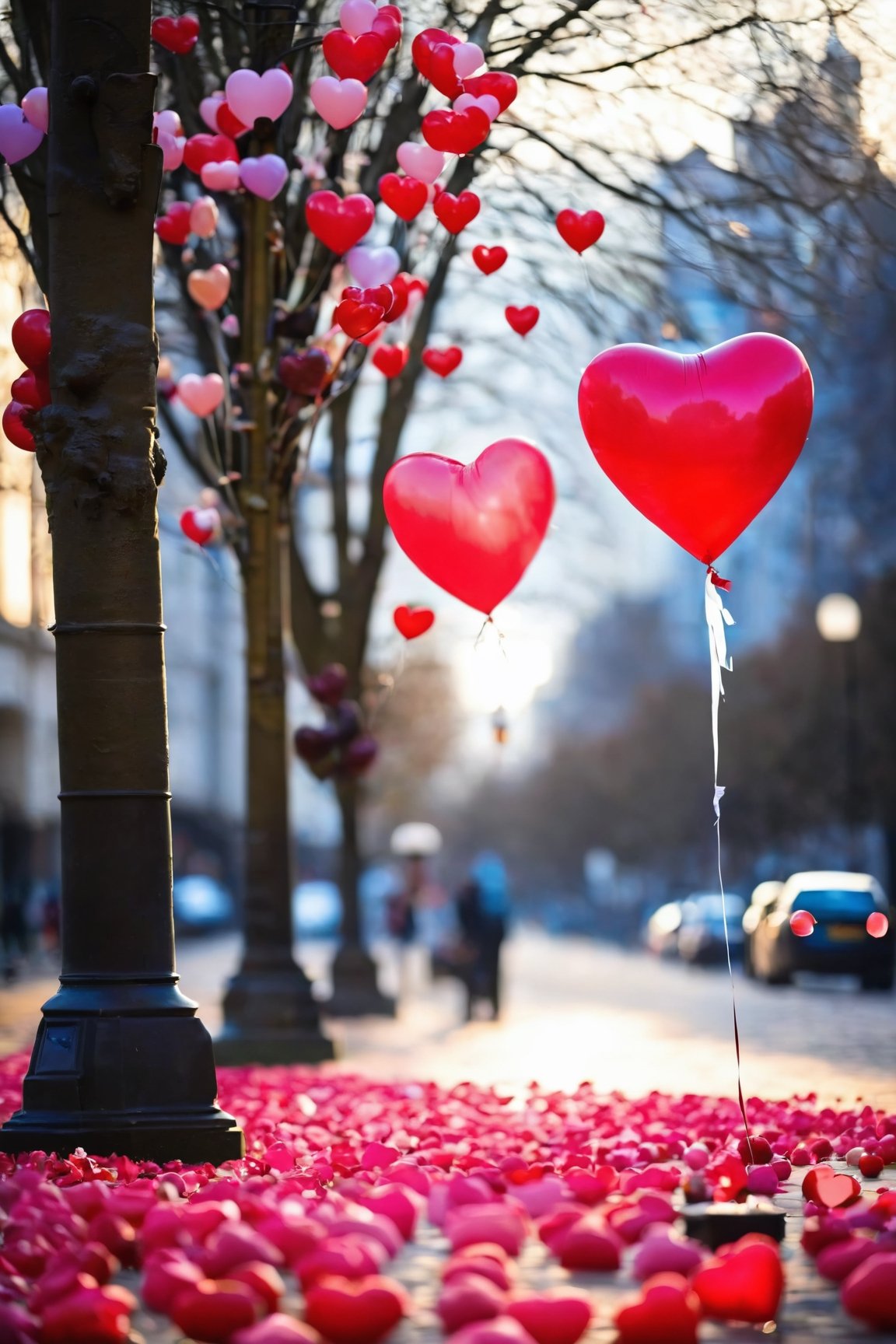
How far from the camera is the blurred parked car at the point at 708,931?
42125 millimetres

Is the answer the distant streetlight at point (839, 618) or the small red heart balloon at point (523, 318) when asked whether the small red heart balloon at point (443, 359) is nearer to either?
the small red heart balloon at point (523, 318)

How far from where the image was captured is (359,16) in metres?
10.0

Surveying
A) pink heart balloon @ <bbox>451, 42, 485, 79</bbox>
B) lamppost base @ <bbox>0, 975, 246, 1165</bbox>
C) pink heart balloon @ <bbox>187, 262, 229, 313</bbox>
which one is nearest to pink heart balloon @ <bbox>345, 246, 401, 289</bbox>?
pink heart balloon @ <bbox>187, 262, 229, 313</bbox>

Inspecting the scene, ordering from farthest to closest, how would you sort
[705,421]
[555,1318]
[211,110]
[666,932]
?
[666,932] → [211,110] → [705,421] → [555,1318]

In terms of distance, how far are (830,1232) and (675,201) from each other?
11.3 m

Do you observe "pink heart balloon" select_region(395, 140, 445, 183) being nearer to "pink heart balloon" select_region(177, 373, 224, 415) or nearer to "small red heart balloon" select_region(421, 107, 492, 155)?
"small red heart balloon" select_region(421, 107, 492, 155)

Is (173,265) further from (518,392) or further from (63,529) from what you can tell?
(518,392)

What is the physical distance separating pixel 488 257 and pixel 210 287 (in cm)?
239

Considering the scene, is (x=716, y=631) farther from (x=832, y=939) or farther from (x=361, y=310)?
(x=832, y=939)

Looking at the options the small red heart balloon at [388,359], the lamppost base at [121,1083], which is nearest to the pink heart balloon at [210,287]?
the small red heart balloon at [388,359]

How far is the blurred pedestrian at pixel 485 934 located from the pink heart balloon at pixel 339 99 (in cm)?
1525

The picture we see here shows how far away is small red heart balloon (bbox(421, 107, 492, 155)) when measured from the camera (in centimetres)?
993

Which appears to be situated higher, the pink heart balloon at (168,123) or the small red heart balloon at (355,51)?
the small red heart balloon at (355,51)

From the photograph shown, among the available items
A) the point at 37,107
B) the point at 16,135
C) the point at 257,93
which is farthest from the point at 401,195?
the point at 37,107
